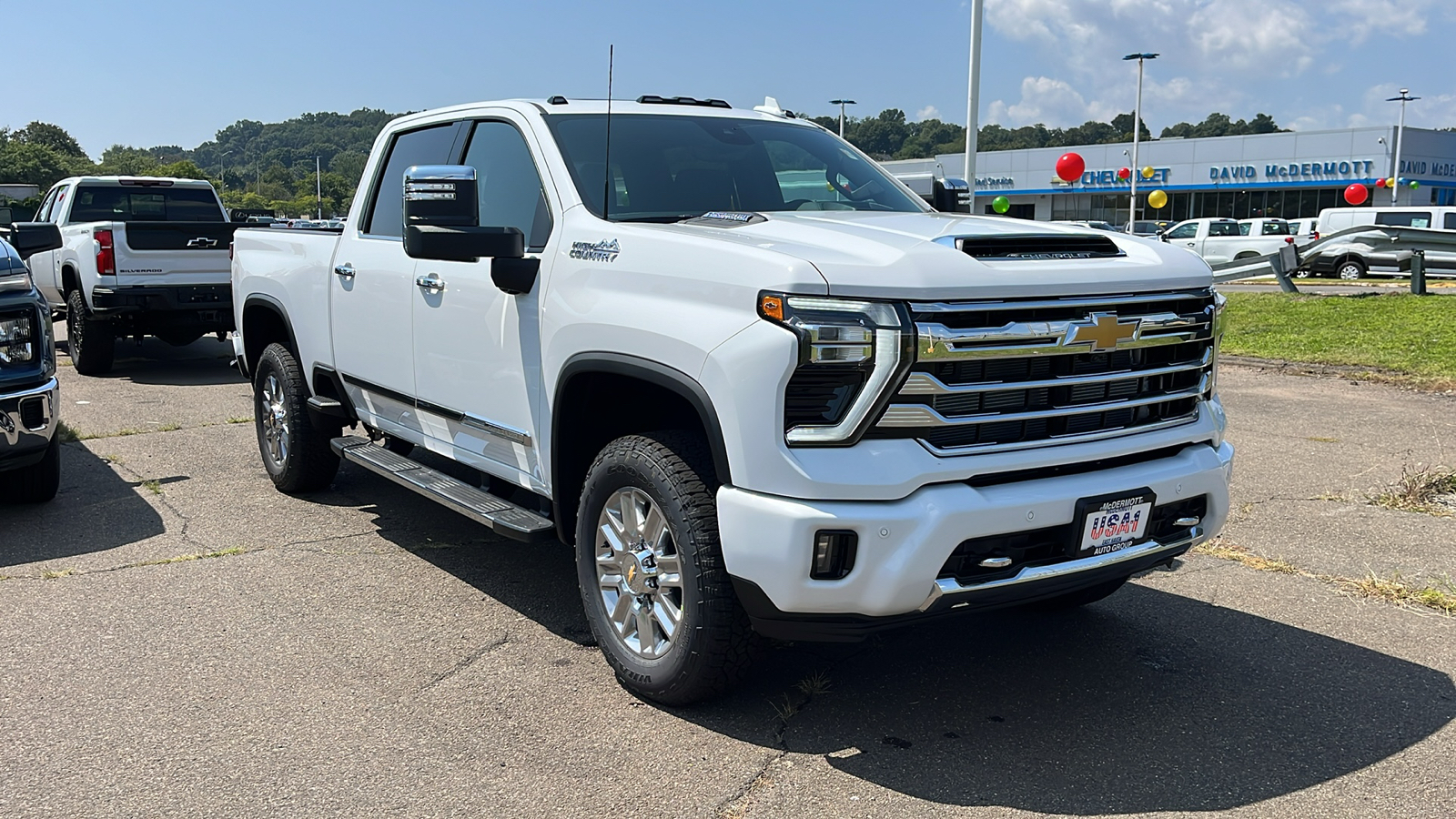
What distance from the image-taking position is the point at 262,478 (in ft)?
24.1

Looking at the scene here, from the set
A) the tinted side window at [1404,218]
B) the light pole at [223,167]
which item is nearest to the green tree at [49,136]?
the light pole at [223,167]

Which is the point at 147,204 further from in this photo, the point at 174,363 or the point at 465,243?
the point at 465,243

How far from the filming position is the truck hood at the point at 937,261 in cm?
331

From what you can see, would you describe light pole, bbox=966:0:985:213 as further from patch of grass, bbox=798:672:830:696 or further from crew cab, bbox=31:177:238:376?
patch of grass, bbox=798:672:830:696

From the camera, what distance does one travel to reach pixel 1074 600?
15.6 feet

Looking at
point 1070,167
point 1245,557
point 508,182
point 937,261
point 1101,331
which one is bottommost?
point 1245,557

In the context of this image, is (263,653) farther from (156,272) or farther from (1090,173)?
(1090,173)

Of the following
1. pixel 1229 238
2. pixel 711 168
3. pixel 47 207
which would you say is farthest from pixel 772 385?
pixel 1229 238

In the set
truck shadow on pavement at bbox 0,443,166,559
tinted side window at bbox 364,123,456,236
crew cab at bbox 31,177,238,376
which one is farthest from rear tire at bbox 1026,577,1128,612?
crew cab at bbox 31,177,238,376

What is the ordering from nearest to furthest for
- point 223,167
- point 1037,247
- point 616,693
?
point 1037,247
point 616,693
point 223,167

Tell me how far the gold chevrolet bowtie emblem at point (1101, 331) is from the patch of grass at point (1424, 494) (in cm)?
361

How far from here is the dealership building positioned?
47844 millimetres

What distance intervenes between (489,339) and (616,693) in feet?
4.66

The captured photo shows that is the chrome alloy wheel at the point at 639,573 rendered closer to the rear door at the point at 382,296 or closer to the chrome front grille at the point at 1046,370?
the chrome front grille at the point at 1046,370
